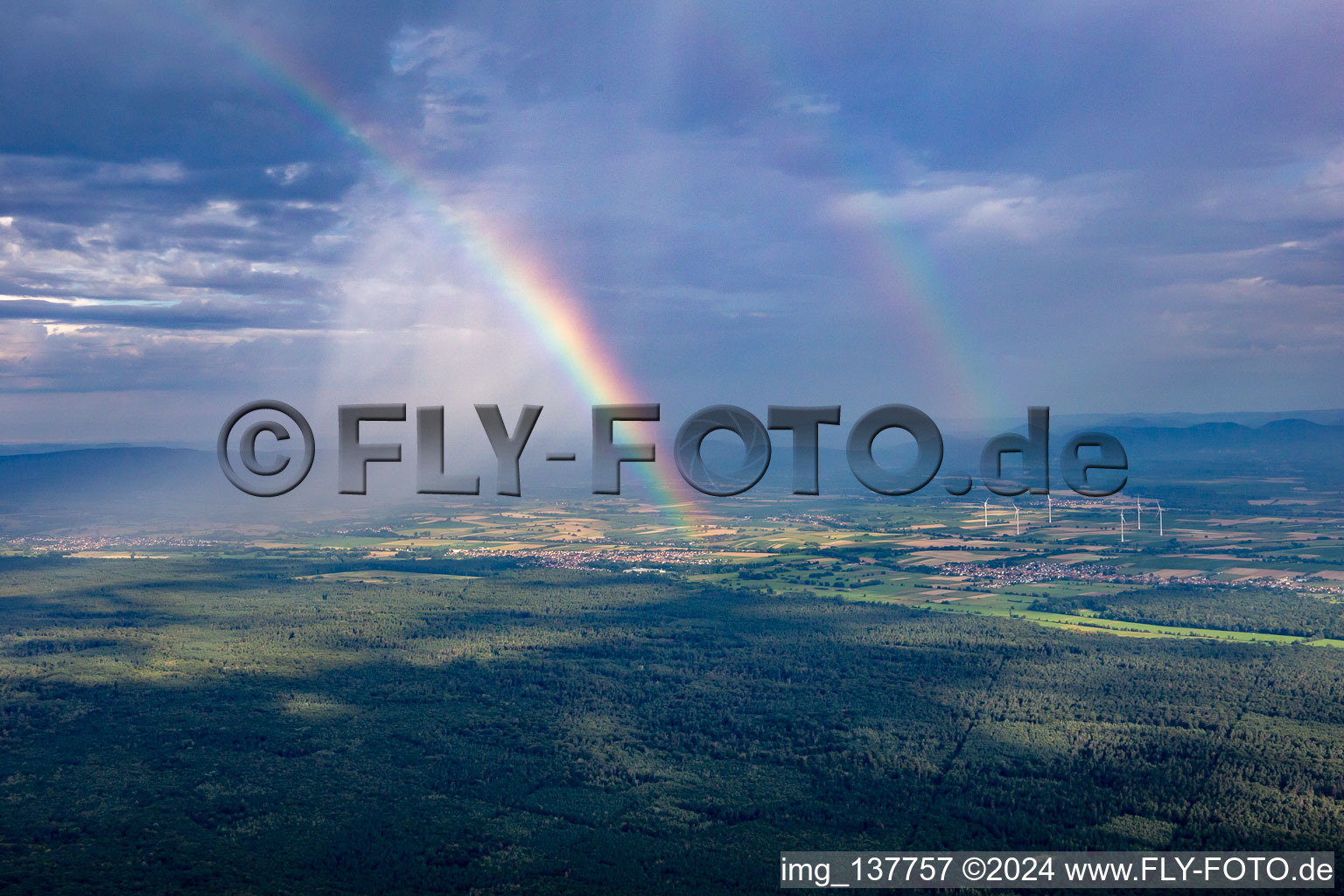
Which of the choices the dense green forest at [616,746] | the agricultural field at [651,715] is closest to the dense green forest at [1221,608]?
the agricultural field at [651,715]

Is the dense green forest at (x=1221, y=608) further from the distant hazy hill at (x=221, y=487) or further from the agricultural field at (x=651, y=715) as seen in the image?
the distant hazy hill at (x=221, y=487)

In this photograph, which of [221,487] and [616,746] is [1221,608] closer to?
[616,746]

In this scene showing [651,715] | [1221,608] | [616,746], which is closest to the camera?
[616,746]

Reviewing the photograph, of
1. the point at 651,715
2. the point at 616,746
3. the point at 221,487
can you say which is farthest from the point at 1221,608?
the point at 221,487

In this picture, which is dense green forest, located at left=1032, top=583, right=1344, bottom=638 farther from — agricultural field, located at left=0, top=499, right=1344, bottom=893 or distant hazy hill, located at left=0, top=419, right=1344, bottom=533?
distant hazy hill, located at left=0, top=419, right=1344, bottom=533

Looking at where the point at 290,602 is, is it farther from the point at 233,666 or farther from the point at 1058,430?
the point at 1058,430

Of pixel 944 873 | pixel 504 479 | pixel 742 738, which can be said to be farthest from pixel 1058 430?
pixel 504 479

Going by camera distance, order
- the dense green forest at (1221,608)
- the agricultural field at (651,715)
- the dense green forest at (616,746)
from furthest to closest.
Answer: the dense green forest at (1221,608) < the agricultural field at (651,715) < the dense green forest at (616,746)

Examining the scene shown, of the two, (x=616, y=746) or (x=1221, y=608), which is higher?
(x=1221, y=608)

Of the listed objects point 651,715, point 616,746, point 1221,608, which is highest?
point 1221,608
